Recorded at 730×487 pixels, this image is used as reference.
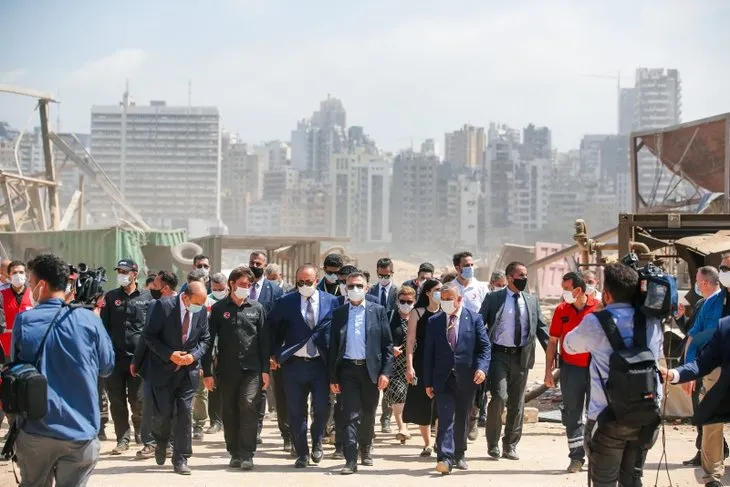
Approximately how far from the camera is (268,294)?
13750 millimetres

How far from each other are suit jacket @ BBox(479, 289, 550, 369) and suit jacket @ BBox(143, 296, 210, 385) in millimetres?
2767

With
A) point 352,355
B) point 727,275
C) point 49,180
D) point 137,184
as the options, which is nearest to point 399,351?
point 352,355

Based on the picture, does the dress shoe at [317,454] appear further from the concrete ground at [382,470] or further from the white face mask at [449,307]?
the white face mask at [449,307]

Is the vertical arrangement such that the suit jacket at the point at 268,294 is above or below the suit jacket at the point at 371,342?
above

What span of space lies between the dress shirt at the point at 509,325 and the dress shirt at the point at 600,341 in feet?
14.4

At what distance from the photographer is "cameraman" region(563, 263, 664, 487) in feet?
23.9

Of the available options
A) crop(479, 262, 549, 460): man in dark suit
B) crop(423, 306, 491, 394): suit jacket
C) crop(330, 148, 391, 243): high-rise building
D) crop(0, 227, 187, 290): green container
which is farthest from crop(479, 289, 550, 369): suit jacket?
crop(330, 148, 391, 243): high-rise building

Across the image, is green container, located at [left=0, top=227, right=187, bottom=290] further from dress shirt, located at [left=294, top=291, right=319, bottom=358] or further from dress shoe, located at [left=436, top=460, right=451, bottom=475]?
dress shoe, located at [left=436, top=460, right=451, bottom=475]

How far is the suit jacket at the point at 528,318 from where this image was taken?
1188 cm

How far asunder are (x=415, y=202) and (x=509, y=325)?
540ft

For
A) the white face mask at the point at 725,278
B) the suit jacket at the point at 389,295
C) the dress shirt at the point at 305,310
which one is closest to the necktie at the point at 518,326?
the dress shirt at the point at 305,310

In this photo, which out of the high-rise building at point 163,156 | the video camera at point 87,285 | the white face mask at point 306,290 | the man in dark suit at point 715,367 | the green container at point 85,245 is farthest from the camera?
the high-rise building at point 163,156

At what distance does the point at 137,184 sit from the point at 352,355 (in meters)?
166

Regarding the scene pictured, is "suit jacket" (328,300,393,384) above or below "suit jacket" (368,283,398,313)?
below
